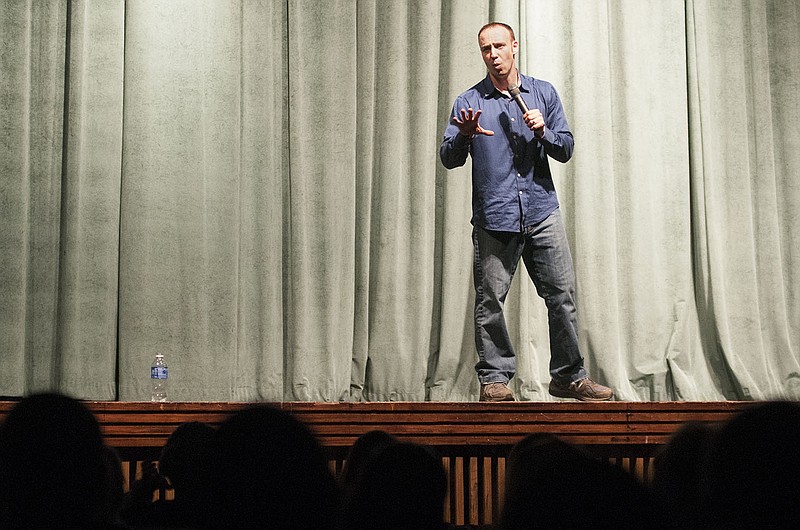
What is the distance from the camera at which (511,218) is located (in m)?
3.86

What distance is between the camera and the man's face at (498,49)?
3.94m

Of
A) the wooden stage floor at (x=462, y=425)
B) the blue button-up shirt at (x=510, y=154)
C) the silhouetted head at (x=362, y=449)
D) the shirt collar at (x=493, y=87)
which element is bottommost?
the wooden stage floor at (x=462, y=425)

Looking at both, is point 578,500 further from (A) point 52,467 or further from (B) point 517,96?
(B) point 517,96

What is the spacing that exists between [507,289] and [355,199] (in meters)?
1.47

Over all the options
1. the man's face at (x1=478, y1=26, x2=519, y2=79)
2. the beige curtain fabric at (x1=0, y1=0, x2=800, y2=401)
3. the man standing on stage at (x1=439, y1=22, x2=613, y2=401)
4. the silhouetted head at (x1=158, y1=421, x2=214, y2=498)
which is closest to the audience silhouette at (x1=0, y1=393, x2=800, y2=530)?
the silhouetted head at (x1=158, y1=421, x2=214, y2=498)

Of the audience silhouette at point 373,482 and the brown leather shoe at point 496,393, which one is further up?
the audience silhouette at point 373,482

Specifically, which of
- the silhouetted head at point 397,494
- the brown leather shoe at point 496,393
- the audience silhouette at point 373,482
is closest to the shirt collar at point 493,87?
the brown leather shoe at point 496,393

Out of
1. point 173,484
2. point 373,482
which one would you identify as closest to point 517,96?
point 173,484

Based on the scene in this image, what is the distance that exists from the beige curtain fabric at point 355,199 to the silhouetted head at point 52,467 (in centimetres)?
351

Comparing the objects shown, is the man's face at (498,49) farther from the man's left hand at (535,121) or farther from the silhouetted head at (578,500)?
the silhouetted head at (578,500)

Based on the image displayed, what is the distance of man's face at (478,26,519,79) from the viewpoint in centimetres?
394

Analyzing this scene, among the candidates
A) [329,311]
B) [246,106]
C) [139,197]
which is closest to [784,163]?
[329,311]

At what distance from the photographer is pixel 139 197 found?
16.3 feet

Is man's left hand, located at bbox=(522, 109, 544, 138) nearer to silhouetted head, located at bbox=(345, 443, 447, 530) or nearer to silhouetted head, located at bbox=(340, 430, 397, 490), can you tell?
silhouetted head, located at bbox=(340, 430, 397, 490)
